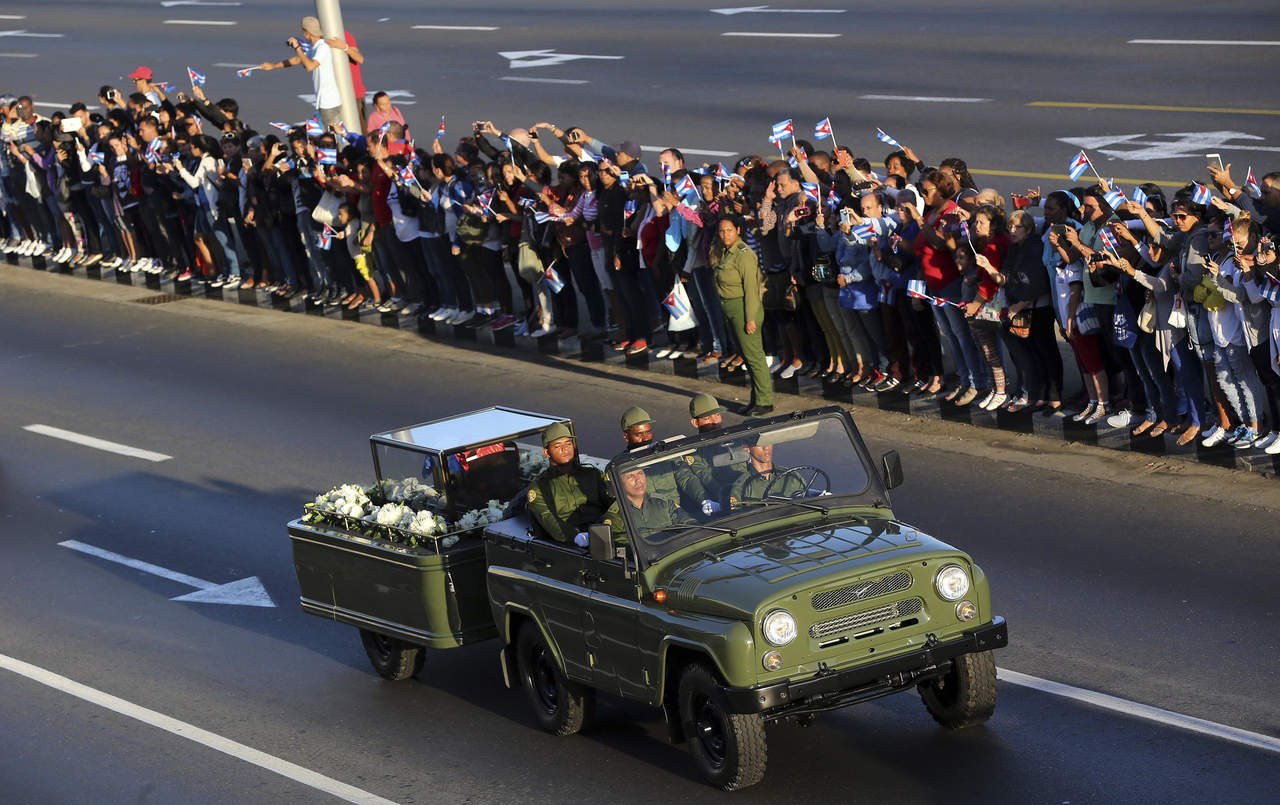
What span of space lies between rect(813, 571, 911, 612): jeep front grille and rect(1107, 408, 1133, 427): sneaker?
677cm

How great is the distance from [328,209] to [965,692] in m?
15.2

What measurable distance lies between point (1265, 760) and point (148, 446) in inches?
508

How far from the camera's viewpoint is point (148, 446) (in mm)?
19547

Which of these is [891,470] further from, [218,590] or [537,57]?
[537,57]

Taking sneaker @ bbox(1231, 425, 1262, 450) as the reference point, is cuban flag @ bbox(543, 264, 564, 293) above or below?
above

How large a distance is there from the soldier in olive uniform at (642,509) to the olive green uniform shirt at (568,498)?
52cm

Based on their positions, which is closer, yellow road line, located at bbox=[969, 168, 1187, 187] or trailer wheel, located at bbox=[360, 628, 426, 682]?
trailer wheel, located at bbox=[360, 628, 426, 682]

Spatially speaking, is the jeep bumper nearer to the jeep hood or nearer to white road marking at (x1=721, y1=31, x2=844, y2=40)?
the jeep hood

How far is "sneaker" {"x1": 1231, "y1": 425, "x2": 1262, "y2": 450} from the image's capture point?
15102 millimetres

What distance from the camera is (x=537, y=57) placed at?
37281mm

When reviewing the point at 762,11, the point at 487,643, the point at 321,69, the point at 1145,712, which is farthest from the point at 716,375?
the point at 762,11

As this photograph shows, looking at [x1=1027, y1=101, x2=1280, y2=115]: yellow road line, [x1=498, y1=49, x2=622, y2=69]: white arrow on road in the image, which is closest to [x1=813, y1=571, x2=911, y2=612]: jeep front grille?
[x1=1027, y1=101, x2=1280, y2=115]: yellow road line

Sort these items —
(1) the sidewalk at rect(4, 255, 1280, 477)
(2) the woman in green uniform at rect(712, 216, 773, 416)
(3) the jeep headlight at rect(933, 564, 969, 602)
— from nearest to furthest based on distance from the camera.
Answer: (3) the jeep headlight at rect(933, 564, 969, 602)
(1) the sidewalk at rect(4, 255, 1280, 477)
(2) the woman in green uniform at rect(712, 216, 773, 416)

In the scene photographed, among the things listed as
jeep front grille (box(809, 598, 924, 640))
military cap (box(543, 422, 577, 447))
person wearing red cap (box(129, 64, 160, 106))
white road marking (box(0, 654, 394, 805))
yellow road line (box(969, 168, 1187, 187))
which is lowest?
white road marking (box(0, 654, 394, 805))
